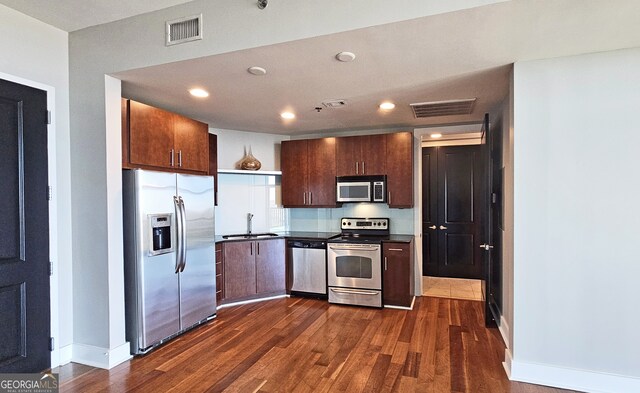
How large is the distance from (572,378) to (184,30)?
377cm

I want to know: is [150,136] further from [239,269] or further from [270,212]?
[270,212]

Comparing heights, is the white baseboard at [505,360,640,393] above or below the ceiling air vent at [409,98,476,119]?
below

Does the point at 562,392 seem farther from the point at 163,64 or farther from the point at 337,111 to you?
the point at 163,64

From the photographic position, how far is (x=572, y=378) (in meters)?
2.46

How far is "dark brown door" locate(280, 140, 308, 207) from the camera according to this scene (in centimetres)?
507

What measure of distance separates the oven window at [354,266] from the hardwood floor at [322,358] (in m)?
0.50

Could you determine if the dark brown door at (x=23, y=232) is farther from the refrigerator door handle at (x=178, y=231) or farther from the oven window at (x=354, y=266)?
the oven window at (x=354, y=266)

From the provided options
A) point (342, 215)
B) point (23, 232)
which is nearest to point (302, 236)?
point (342, 215)

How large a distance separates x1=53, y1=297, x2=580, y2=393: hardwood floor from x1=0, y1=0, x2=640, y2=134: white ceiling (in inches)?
93.4

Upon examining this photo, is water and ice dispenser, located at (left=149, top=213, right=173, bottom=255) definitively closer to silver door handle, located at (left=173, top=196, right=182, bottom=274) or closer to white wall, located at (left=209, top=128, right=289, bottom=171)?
silver door handle, located at (left=173, top=196, right=182, bottom=274)

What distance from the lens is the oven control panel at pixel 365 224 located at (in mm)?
4945

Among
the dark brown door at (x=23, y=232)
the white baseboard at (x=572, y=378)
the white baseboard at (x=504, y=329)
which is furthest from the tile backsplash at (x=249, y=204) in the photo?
the white baseboard at (x=572, y=378)

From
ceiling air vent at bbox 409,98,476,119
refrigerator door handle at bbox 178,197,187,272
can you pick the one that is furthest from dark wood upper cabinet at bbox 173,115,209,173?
ceiling air vent at bbox 409,98,476,119

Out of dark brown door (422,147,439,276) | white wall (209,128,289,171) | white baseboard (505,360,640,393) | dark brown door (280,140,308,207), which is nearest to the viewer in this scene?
white baseboard (505,360,640,393)
